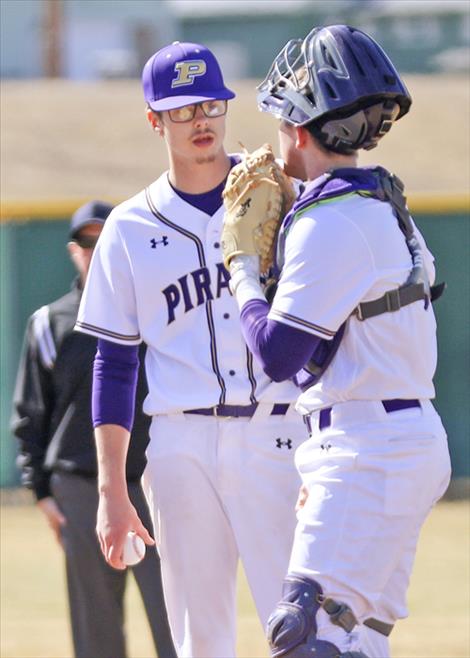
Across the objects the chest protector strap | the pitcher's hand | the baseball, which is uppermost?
the chest protector strap

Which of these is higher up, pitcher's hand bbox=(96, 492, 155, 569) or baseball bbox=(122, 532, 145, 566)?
pitcher's hand bbox=(96, 492, 155, 569)

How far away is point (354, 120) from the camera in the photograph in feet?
11.9

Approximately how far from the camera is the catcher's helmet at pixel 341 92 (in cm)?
363

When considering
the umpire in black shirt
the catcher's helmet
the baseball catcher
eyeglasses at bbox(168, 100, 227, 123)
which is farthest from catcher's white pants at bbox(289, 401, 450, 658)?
Result: the umpire in black shirt

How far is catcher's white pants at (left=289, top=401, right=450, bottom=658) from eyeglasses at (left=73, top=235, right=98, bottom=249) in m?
2.20

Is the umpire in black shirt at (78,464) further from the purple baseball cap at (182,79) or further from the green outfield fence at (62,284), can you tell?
the green outfield fence at (62,284)

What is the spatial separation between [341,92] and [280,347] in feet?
2.11

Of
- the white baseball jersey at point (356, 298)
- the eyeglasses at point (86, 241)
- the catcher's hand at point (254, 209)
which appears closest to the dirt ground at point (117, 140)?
the eyeglasses at point (86, 241)

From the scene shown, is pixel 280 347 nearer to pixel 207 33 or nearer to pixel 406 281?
pixel 406 281

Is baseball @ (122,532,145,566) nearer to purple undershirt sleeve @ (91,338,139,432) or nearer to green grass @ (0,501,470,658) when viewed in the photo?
purple undershirt sleeve @ (91,338,139,432)

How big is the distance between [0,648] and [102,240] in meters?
2.80

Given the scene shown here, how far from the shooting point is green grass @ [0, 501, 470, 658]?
660 cm

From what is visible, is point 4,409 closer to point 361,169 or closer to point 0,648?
point 0,648

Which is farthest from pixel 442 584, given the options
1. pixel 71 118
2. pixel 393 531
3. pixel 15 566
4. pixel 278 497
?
pixel 71 118
